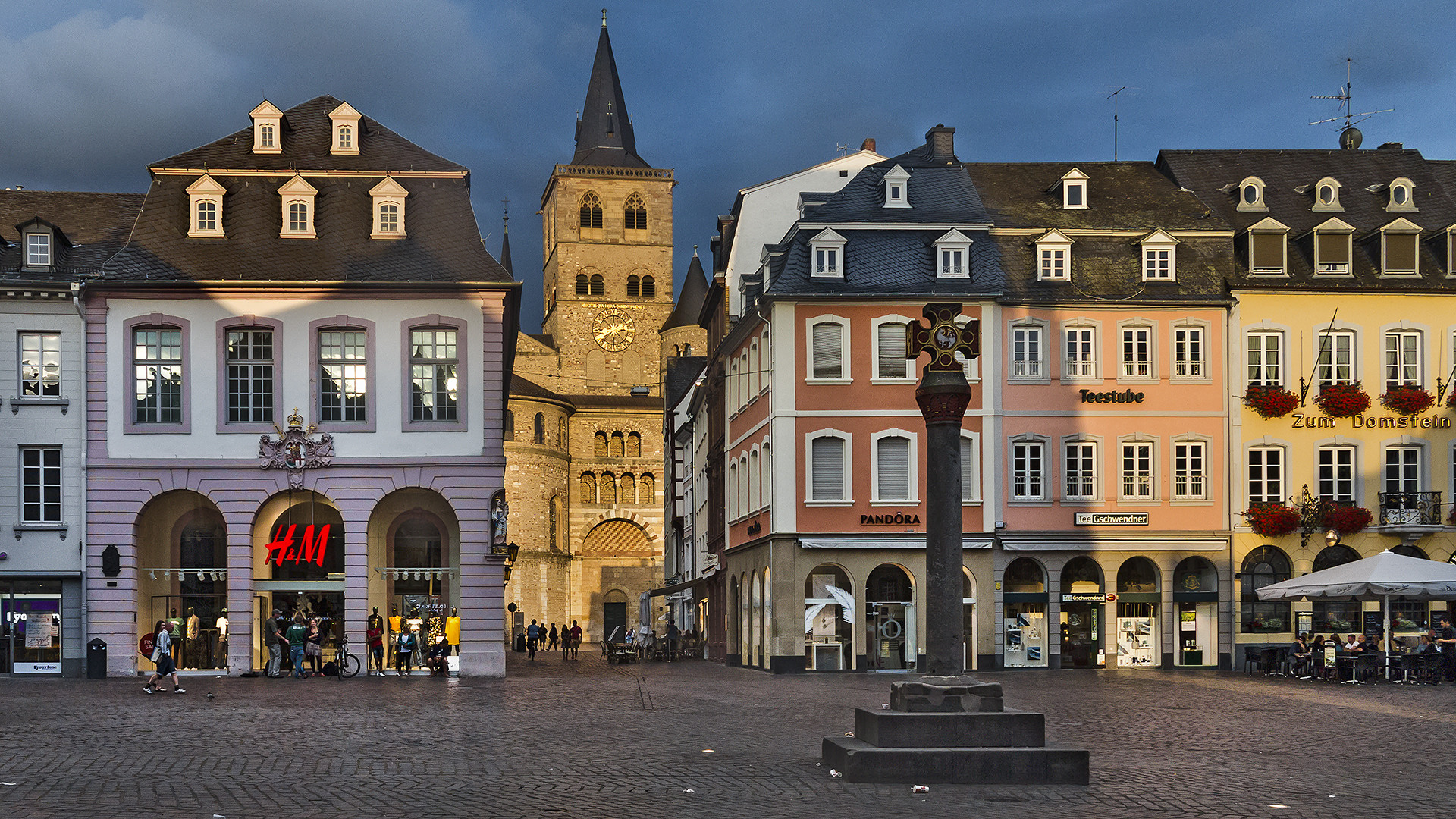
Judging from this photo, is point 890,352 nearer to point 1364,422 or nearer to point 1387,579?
point 1364,422

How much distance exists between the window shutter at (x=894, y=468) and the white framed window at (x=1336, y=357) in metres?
11.3

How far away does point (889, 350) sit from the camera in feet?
142

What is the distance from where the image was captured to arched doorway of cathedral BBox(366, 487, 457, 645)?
41875mm

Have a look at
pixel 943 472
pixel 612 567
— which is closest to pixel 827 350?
pixel 943 472

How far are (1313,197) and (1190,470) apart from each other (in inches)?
367

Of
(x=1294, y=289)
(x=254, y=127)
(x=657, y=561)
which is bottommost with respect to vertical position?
(x=657, y=561)

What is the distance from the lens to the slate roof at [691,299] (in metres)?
113

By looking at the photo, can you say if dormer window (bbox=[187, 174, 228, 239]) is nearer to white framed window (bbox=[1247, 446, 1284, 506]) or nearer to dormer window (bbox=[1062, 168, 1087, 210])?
dormer window (bbox=[1062, 168, 1087, 210])

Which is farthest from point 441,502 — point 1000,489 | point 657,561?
point 657,561

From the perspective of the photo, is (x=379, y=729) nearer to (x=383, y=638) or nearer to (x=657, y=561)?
(x=383, y=638)

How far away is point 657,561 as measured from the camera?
338 feet

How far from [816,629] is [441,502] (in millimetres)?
10016

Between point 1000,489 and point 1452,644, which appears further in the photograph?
point 1000,489

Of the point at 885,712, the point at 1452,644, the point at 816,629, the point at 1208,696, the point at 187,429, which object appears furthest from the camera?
the point at 816,629
